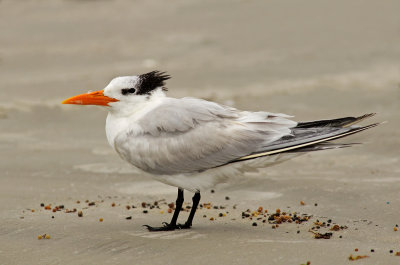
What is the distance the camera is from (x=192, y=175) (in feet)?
18.0

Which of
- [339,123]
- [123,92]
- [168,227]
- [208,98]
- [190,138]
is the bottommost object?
[168,227]

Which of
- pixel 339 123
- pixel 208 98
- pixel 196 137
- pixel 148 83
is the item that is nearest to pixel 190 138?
pixel 196 137

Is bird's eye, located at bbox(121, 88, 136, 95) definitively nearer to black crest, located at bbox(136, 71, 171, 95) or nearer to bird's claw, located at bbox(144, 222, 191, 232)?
black crest, located at bbox(136, 71, 171, 95)

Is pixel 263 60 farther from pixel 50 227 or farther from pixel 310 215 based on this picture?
pixel 50 227

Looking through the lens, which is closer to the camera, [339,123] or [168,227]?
[339,123]

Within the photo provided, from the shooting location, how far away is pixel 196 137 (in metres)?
5.46

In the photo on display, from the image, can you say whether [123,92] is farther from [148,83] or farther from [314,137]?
[314,137]

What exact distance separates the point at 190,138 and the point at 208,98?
4.80 m

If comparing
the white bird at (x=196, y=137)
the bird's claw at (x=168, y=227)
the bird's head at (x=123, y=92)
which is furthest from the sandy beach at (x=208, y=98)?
the bird's head at (x=123, y=92)

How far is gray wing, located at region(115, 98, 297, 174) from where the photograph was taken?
540 centimetres

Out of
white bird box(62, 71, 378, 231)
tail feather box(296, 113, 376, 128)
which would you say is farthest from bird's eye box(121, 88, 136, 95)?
tail feather box(296, 113, 376, 128)

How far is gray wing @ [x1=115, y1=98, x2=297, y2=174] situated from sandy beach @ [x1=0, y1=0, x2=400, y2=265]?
51 cm

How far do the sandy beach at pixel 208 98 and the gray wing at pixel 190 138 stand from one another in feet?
1.69

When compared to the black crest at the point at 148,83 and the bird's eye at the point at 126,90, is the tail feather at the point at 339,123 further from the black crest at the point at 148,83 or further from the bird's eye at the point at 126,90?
the bird's eye at the point at 126,90
